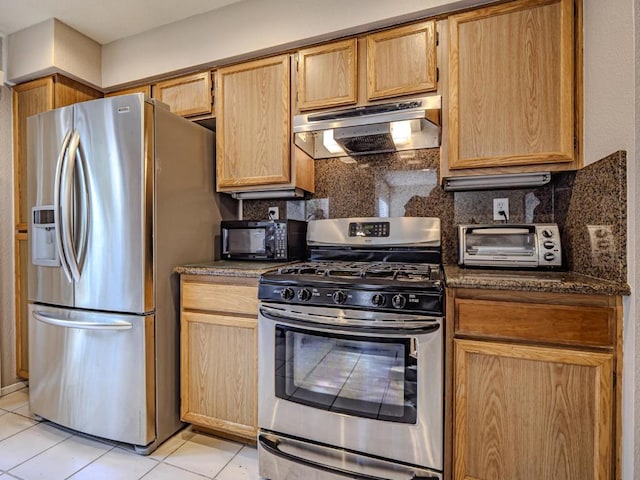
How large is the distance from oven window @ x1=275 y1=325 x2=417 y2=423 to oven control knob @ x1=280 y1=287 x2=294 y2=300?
14cm

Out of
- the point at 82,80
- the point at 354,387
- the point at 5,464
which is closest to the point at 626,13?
the point at 354,387

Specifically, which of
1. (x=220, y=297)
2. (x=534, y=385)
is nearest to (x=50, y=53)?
(x=220, y=297)

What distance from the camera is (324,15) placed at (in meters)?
1.79

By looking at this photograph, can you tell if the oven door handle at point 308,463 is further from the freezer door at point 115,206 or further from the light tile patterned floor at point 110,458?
the freezer door at point 115,206

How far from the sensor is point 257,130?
6.47 feet

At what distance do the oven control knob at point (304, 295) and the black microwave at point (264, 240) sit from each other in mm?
574

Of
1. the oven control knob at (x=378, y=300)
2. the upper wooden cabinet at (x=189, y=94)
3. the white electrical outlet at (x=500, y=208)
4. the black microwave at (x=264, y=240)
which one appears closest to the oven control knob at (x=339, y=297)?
the oven control knob at (x=378, y=300)

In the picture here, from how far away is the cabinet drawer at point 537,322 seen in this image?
1112mm

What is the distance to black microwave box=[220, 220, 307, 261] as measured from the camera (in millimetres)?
1950

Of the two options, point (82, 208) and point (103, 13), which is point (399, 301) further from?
point (103, 13)

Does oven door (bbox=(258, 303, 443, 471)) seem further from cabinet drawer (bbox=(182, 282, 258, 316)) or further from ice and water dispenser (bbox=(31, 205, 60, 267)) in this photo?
ice and water dispenser (bbox=(31, 205, 60, 267))

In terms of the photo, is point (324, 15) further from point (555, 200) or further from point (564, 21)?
point (555, 200)

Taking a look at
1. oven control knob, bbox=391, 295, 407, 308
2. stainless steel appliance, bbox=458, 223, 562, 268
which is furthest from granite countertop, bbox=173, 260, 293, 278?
stainless steel appliance, bbox=458, 223, 562, 268

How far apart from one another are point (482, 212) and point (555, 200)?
13.8 inches
